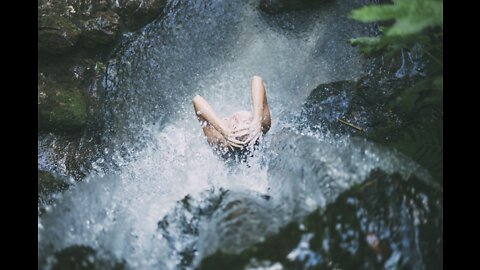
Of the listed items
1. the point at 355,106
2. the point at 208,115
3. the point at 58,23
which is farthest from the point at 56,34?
the point at 355,106

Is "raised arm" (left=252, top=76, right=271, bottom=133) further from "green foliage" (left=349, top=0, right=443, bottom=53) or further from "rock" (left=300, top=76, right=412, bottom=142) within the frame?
"green foliage" (left=349, top=0, right=443, bottom=53)

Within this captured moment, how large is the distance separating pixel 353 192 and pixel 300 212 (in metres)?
0.46

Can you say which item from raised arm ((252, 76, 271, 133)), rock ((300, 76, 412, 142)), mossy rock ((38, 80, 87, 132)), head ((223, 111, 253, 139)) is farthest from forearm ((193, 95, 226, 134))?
mossy rock ((38, 80, 87, 132))

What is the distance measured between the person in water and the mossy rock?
1.49m

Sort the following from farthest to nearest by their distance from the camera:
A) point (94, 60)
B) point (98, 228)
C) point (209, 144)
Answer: point (94, 60) → point (209, 144) → point (98, 228)

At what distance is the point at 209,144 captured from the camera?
16.4 feet

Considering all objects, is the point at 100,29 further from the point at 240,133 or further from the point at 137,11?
the point at 240,133

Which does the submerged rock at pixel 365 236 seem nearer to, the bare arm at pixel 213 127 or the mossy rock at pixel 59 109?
the bare arm at pixel 213 127

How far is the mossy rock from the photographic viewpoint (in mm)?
5070

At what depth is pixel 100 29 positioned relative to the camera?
5.58m

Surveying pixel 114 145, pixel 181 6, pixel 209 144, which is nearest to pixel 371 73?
pixel 209 144

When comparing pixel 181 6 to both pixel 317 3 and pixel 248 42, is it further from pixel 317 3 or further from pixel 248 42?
pixel 317 3

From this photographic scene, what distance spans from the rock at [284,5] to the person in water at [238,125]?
61.4 inches

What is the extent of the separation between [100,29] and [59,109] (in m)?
1.18
